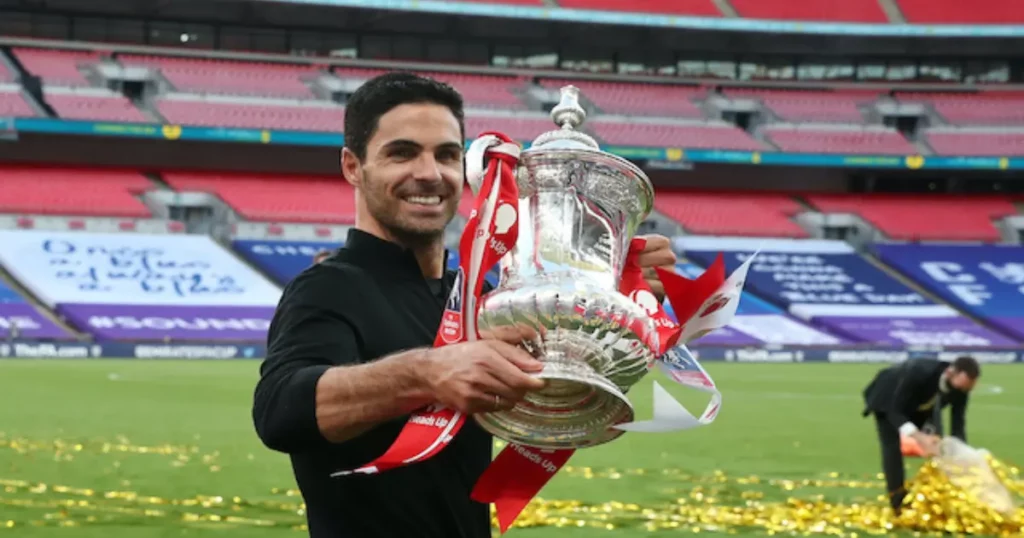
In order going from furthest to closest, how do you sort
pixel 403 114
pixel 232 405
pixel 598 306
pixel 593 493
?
1. pixel 232 405
2. pixel 593 493
3. pixel 403 114
4. pixel 598 306

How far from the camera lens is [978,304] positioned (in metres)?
33.3

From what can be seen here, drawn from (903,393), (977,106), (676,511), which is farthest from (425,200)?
(977,106)

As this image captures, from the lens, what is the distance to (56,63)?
35688 millimetres

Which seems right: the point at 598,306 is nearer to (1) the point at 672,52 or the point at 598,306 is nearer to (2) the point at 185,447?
(2) the point at 185,447

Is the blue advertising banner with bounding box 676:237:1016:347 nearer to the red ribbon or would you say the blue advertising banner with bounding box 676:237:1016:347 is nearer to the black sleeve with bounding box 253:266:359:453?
the black sleeve with bounding box 253:266:359:453

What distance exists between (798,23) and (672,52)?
4633 millimetres

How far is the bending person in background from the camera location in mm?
8117

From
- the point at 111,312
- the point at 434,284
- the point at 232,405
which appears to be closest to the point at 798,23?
the point at 111,312

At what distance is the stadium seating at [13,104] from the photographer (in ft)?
107

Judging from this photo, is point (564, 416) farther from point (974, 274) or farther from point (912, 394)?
point (974, 274)

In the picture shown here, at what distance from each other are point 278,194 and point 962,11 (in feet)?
75.3

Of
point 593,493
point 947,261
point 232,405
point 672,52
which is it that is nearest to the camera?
point 593,493

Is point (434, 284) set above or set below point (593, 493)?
above

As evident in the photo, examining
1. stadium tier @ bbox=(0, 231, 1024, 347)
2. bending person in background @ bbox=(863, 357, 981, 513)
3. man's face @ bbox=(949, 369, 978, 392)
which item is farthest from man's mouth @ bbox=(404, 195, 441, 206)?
stadium tier @ bbox=(0, 231, 1024, 347)
